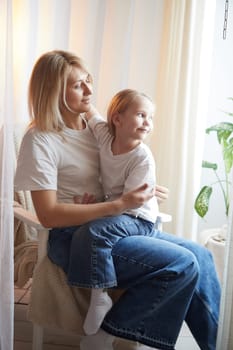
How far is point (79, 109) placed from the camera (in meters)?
1.87

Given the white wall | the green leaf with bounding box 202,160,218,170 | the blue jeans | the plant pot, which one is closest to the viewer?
the blue jeans

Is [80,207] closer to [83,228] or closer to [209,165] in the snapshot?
[83,228]

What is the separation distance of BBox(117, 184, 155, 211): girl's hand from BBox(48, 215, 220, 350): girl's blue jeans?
7 centimetres

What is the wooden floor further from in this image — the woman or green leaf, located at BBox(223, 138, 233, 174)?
green leaf, located at BBox(223, 138, 233, 174)

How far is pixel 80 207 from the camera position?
1726 millimetres

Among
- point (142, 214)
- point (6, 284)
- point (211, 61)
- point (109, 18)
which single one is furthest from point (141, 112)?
point (211, 61)

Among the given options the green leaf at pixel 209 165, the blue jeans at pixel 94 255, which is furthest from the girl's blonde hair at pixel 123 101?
the green leaf at pixel 209 165

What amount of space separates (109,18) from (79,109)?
81cm

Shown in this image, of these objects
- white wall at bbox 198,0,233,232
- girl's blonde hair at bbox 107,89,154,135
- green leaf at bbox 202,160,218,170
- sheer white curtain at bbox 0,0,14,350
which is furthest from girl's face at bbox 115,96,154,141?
white wall at bbox 198,0,233,232

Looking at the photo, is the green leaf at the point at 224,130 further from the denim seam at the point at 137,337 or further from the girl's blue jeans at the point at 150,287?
the denim seam at the point at 137,337

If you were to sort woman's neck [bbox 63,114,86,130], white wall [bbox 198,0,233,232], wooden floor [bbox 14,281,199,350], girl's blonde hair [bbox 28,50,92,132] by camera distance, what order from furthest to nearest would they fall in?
white wall [bbox 198,0,233,232]
wooden floor [bbox 14,281,199,350]
woman's neck [bbox 63,114,86,130]
girl's blonde hair [bbox 28,50,92,132]

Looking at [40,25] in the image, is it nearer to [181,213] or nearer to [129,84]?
[129,84]

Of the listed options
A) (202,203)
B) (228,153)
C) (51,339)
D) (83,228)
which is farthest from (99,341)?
(228,153)

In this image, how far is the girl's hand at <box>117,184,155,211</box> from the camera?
1708 millimetres
